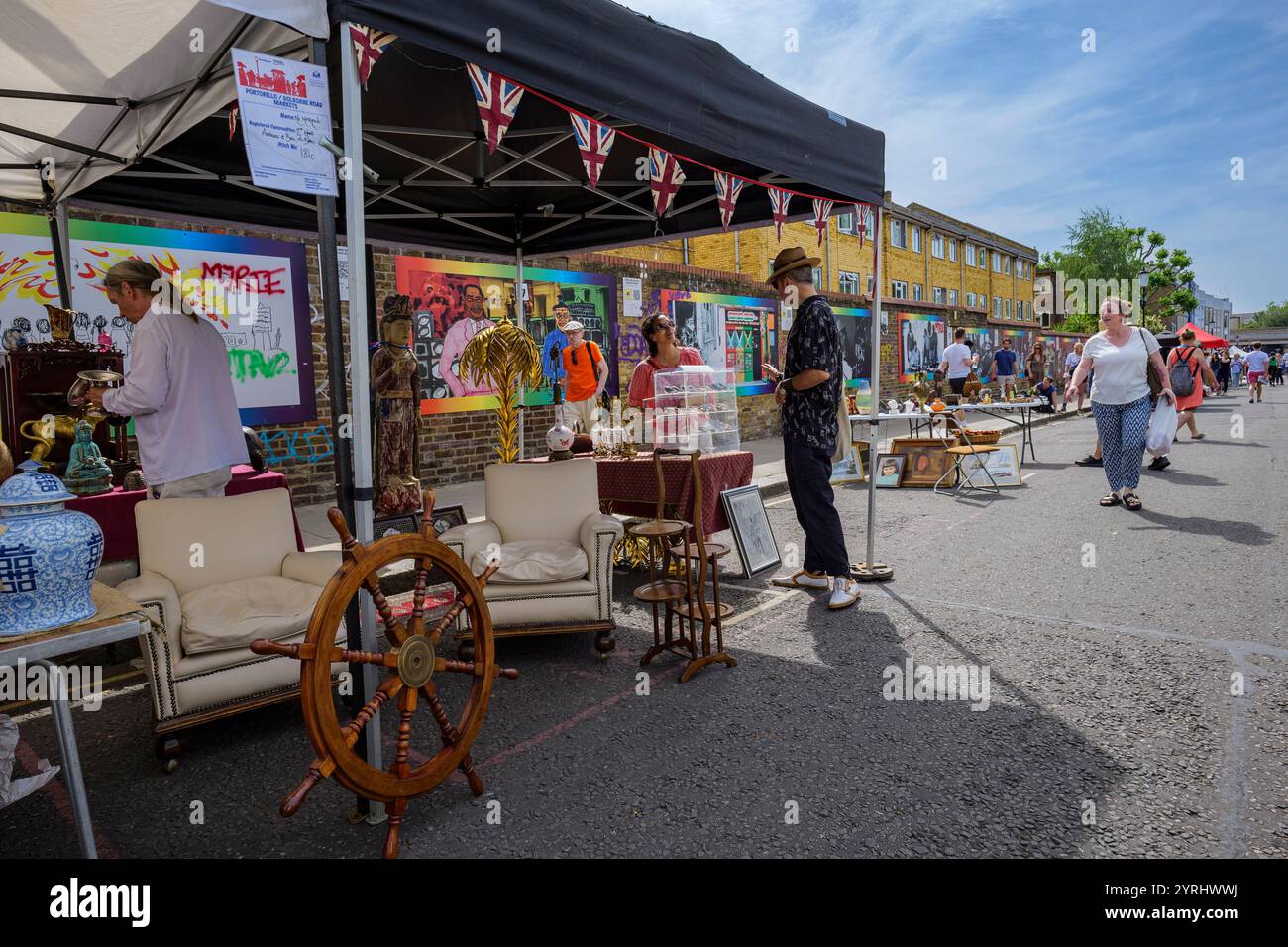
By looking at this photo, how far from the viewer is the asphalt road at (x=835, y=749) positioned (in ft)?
8.68

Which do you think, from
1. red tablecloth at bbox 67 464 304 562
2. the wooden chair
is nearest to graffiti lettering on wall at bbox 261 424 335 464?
red tablecloth at bbox 67 464 304 562

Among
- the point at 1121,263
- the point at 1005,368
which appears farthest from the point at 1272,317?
the point at 1005,368

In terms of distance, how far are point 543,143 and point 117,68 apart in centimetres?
278

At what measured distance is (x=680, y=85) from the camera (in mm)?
3855

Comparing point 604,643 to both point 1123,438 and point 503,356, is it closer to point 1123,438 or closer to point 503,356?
point 503,356

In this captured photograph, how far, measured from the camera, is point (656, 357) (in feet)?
20.6

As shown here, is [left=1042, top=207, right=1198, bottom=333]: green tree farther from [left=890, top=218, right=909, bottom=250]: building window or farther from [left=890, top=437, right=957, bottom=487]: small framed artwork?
[left=890, top=437, right=957, bottom=487]: small framed artwork

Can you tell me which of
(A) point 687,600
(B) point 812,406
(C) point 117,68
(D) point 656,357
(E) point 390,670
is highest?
(C) point 117,68

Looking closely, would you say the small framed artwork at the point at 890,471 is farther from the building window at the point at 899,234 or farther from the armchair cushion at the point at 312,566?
the building window at the point at 899,234

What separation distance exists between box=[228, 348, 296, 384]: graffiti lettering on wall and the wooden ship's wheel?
6.35m

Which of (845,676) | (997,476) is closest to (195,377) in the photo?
(845,676)

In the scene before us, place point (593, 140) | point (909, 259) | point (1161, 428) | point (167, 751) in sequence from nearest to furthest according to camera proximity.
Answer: point (167, 751), point (593, 140), point (1161, 428), point (909, 259)

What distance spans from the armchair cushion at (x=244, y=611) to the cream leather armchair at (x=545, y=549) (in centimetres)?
89

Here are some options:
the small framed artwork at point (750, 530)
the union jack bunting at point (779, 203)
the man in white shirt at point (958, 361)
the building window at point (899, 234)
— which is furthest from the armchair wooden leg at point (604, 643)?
the building window at point (899, 234)
